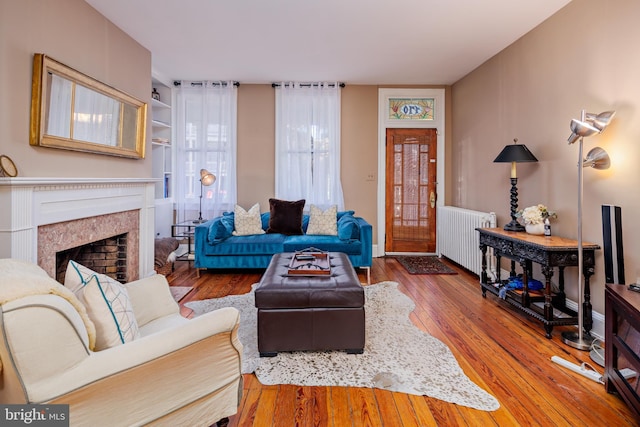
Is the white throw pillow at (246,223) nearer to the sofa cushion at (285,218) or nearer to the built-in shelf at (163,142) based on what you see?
the sofa cushion at (285,218)

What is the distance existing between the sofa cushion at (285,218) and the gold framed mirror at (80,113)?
193 centimetres

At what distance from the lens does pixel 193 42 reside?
400 cm

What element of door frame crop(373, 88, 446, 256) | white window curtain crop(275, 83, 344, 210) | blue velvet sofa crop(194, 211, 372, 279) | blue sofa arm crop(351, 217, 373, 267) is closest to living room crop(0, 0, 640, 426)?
Answer: door frame crop(373, 88, 446, 256)

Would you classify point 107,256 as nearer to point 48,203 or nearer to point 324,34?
point 48,203

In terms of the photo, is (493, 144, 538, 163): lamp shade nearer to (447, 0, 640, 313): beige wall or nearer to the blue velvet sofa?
(447, 0, 640, 313): beige wall

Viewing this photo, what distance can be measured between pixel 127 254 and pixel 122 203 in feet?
1.85

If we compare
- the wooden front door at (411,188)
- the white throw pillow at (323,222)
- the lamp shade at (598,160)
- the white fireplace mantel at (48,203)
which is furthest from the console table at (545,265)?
the white fireplace mantel at (48,203)

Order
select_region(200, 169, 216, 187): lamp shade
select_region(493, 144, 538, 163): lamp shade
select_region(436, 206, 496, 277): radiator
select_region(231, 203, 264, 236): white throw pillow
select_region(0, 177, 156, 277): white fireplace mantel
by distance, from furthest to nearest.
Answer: select_region(200, 169, 216, 187): lamp shade < select_region(231, 203, 264, 236): white throw pillow < select_region(436, 206, 496, 277): radiator < select_region(493, 144, 538, 163): lamp shade < select_region(0, 177, 156, 277): white fireplace mantel

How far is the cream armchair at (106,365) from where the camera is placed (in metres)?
1.05

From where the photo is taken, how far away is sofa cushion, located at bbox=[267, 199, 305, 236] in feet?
16.4

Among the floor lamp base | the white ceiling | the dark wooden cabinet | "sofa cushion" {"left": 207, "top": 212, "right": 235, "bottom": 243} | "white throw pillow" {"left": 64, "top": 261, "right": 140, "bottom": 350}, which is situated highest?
the white ceiling

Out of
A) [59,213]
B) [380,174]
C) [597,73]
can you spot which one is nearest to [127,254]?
[59,213]
